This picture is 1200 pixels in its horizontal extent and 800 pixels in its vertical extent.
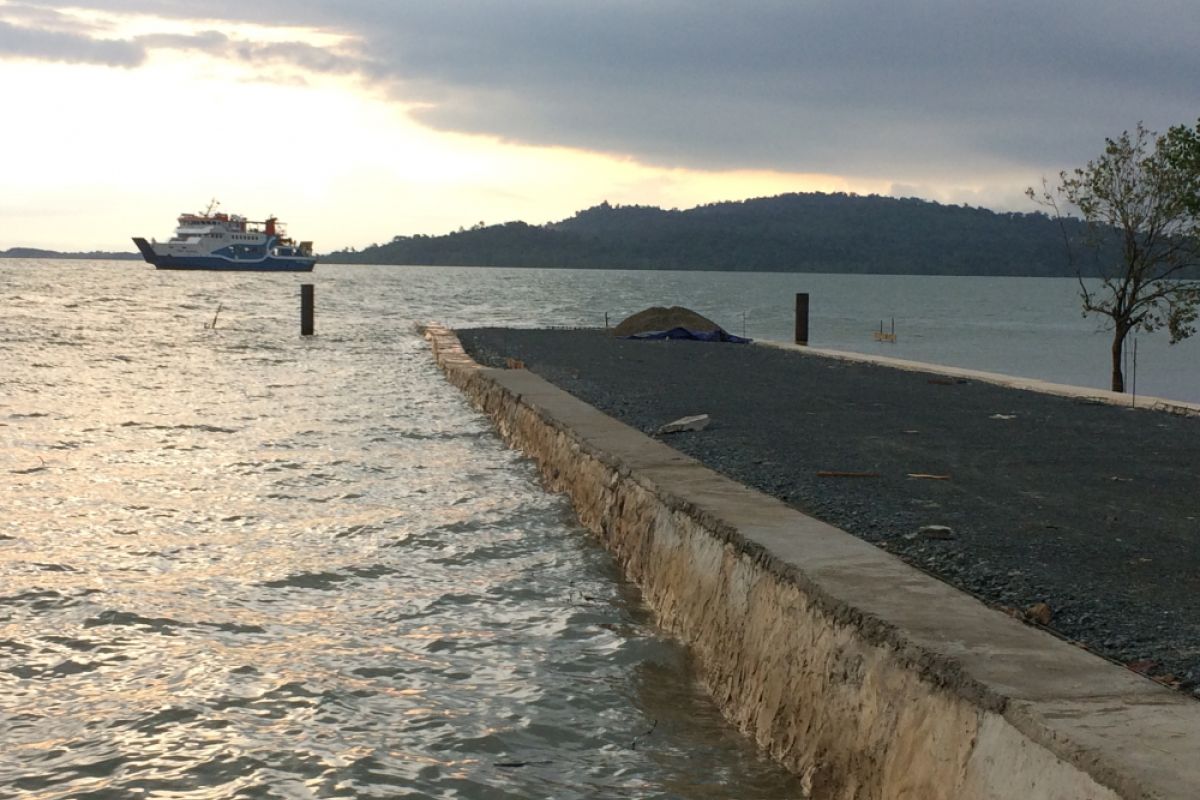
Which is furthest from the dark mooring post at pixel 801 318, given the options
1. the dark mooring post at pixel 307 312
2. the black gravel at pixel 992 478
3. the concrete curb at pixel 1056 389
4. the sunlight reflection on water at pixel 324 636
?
the sunlight reflection on water at pixel 324 636

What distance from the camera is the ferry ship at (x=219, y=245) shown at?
137000mm

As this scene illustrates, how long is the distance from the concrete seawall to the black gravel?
0.49 m

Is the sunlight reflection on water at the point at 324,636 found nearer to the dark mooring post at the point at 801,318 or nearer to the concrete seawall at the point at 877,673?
the concrete seawall at the point at 877,673

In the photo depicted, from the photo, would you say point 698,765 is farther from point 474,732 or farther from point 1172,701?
point 1172,701

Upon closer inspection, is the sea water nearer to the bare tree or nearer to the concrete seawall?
the concrete seawall

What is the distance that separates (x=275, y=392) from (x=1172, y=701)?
16621 millimetres

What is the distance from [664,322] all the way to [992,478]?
59.0ft

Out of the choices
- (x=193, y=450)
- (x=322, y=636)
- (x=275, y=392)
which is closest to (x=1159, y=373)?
(x=275, y=392)

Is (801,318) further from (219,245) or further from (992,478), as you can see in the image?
(219,245)

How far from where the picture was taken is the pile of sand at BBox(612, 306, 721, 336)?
25.4 metres

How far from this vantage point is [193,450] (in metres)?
12.1

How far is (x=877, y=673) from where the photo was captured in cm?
381

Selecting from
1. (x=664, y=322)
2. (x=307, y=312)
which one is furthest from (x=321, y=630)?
(x=307, y=312)

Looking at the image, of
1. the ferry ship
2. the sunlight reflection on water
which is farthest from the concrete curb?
the ferry ship
